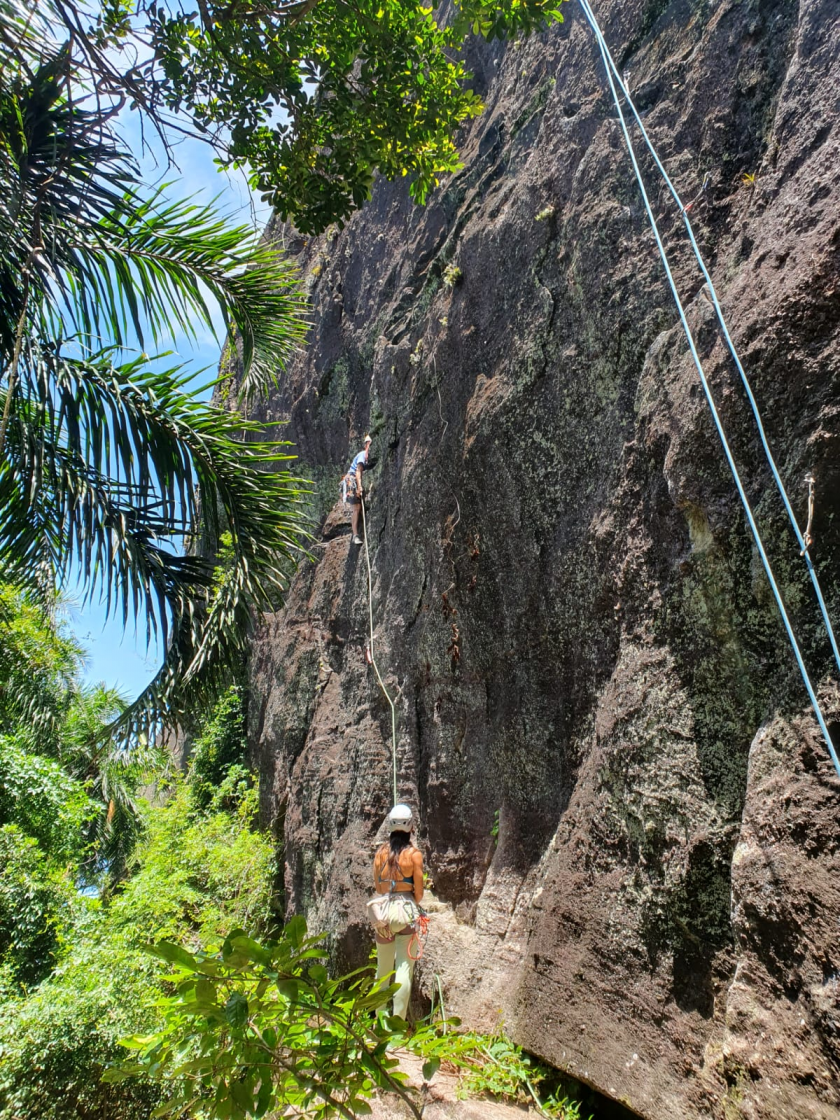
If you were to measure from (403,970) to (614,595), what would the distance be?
2494mm

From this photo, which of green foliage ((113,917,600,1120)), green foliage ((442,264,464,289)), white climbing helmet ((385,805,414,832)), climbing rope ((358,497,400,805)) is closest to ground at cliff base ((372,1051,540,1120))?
white climbing helmet ((385,805,414,832))

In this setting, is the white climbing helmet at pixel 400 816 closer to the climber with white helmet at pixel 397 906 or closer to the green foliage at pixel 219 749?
the climber with white helmet at pixel 397 906

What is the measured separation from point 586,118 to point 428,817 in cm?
532

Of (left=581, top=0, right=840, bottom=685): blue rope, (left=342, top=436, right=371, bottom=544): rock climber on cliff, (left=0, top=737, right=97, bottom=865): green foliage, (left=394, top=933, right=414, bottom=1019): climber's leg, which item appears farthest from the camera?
(left=0, top=737, right=97, bottom=865): green foliage

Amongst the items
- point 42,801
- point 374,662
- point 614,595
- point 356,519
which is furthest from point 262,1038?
point 42,801

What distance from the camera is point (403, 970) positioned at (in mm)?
4520

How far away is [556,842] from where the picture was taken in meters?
4.32

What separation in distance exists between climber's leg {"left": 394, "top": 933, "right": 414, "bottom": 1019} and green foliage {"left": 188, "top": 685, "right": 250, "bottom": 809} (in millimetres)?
5742

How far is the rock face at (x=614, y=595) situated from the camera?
307cm

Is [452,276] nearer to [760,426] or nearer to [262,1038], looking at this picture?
[760,426]

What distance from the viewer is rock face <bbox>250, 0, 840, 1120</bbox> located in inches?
121

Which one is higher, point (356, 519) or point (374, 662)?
point (356, 519)

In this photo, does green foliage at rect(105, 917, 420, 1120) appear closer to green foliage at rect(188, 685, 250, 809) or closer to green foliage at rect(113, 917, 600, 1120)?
green foliage at rect(113, 917, 600, 1120)

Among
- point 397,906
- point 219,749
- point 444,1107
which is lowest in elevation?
point 219,749
